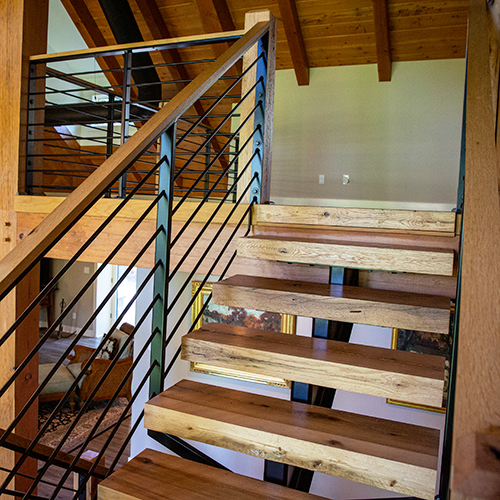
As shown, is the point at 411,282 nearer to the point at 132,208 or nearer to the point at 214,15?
the point at 132,208

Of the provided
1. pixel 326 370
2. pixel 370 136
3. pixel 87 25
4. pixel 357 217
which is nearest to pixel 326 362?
pixel 326 370

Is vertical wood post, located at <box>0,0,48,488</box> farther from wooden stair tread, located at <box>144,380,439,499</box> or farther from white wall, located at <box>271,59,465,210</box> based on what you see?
white wall, located at <box>271,59,465,210</box>

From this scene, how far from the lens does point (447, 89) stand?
527cm

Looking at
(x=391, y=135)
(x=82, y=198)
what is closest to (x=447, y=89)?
(x=391, y=135)

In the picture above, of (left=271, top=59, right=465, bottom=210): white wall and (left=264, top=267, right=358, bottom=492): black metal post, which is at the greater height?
(left=271, top=59, right=465, bottom=210): white wall

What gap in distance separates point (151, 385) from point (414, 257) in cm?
104

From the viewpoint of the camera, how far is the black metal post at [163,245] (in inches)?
57.0

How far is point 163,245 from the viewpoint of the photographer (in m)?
1.48

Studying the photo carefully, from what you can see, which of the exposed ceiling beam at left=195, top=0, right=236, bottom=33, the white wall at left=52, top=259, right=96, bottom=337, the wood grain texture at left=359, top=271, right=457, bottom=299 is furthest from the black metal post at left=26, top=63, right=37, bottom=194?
the white wall at left=52, top=259, right=96, bottom=337

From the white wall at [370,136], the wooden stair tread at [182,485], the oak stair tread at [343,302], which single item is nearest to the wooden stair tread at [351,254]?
the oak stair tread at [343,302]

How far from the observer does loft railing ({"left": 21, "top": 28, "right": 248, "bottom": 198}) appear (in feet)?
8.06

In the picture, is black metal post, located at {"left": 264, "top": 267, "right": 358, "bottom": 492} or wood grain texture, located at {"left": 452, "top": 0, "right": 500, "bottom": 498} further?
black metal post, located at {"left": 264, "top": 267, "right": 358, "bottom": 492}

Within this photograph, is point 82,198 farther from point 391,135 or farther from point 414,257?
point 391,135

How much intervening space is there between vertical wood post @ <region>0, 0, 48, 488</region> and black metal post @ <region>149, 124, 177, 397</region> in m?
1.55
